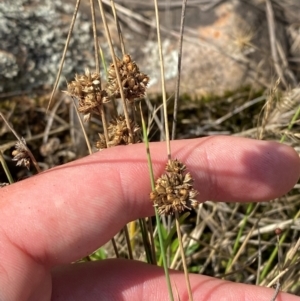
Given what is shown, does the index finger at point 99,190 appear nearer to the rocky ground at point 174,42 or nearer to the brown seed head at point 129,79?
the brown seed head at point 129,79

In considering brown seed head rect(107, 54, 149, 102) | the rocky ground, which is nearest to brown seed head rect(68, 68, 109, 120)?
brown seed head rect(107, 54, 149, 102)

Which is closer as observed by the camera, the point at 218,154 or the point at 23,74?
the point at 218,154

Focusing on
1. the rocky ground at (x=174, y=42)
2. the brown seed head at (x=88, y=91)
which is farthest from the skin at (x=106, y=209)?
the rocky ground at (x=174, y=42)

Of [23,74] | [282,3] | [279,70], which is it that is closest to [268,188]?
[279,70]

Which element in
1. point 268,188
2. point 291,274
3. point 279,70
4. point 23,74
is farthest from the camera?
point 279,70

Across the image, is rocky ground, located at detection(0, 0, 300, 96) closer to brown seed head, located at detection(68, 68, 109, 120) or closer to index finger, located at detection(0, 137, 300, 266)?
index finger, located at detection(0, 137, 300, 266)

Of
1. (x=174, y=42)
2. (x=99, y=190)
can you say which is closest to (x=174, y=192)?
(x=99, y=190)

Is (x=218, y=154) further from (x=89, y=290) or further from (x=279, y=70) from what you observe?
(x=279, y=70)

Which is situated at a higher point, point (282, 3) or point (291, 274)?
point (282, 3)

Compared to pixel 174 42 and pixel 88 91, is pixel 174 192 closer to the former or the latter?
pixel 88 91
